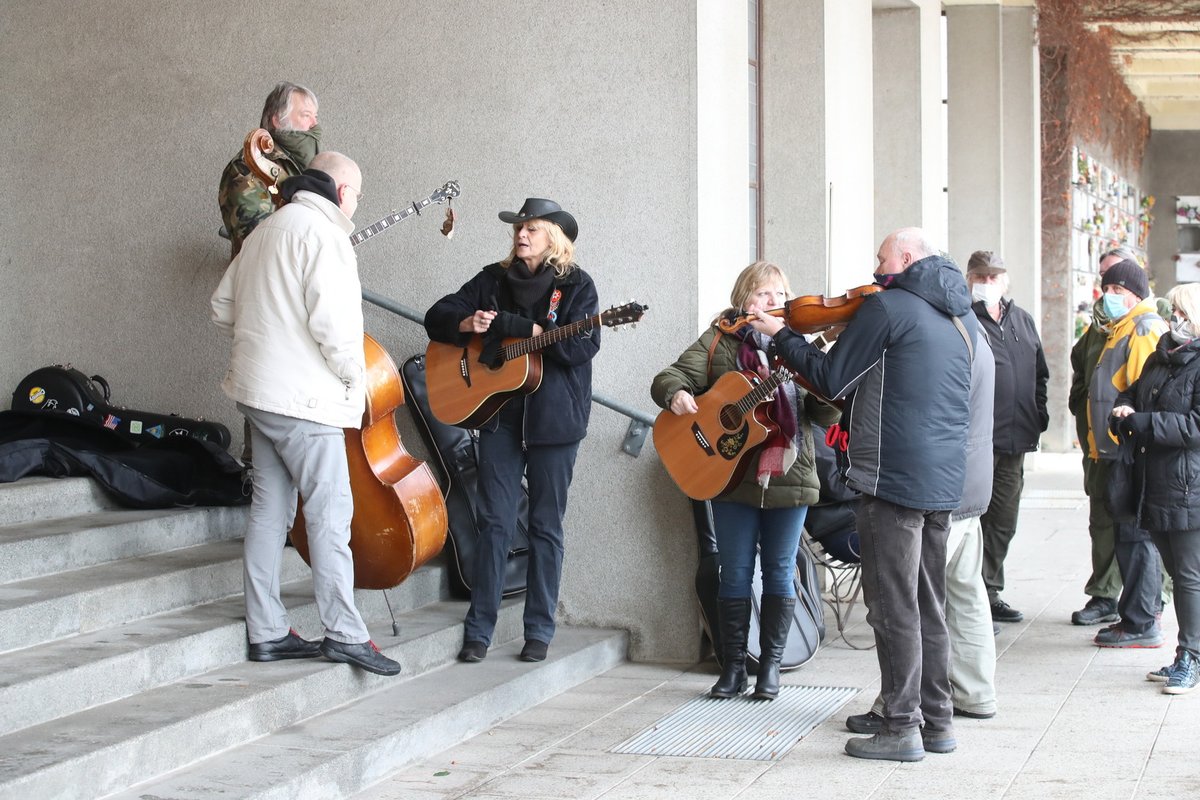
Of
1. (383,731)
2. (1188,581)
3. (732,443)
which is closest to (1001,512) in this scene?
(1188,581)

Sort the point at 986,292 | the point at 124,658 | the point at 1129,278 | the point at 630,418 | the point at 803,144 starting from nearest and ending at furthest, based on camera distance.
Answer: the point at 124,658
the point at 630,418
the point at 1129,278
the point at 986,292
the point at 803,144

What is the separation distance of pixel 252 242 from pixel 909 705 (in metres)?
2.31

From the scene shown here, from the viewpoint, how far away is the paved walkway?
12.9 ft

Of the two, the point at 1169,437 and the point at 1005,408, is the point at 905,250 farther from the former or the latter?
the point at 1005,408

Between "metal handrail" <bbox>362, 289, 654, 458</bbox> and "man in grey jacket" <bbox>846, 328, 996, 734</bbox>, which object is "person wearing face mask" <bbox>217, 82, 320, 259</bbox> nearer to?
"metal handrail" <bbox>362, 289, 654, 458</bbox>

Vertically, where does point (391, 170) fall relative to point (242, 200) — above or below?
above

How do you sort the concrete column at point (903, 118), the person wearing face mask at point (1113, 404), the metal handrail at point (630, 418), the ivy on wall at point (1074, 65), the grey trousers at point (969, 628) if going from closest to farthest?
1. the grey trousers at point (969, 628)
2. the metal handrail at point (630, 418)
3. the person wearing face mask at point (1113, 404)
4. the concrete column at point (903, 118)
5. the ivy on wall at point (1074, 65)

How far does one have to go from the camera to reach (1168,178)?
1994cm

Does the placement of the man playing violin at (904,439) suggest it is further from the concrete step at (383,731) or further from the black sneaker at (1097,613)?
the black sneaker at (1097,613)

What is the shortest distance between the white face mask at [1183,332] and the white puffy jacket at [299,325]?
288 cm

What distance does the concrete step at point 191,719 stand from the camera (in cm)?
330

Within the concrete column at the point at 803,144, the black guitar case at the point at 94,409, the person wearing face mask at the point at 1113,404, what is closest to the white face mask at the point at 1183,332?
the person wearing face mask at the point at 1113,404

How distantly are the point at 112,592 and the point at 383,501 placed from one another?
82cm

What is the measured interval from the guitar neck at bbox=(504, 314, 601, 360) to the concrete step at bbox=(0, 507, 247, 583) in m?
1.30
